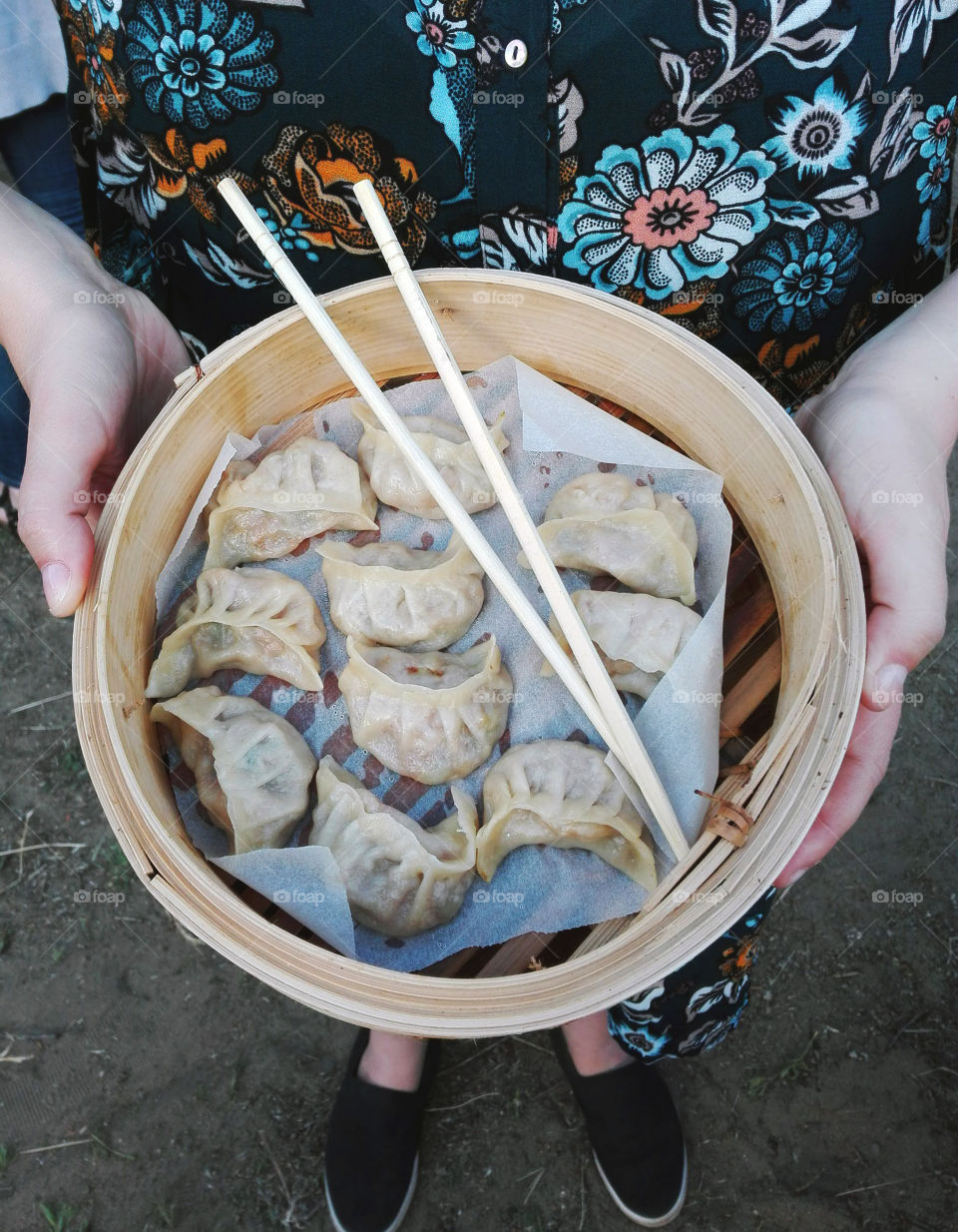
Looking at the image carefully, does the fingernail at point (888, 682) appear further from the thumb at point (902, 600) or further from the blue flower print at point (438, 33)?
the blue flower print at point (438, 33)

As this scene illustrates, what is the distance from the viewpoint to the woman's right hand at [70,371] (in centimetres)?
155

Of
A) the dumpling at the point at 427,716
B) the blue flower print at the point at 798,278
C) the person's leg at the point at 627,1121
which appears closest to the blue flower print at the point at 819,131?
the blue flower print at the point at 798,278

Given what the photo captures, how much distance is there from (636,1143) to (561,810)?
1336mm

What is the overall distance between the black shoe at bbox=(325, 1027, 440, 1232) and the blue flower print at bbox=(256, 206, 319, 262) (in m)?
2.12

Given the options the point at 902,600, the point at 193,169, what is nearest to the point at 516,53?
the point at 193,169

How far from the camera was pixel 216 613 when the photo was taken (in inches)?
74.7

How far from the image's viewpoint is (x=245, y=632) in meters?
1.90

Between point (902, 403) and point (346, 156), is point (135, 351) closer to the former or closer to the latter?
point (346, 156)

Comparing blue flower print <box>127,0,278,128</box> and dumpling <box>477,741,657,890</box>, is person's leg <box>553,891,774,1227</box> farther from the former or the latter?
blue flower print <box>127,0,278,128</box>

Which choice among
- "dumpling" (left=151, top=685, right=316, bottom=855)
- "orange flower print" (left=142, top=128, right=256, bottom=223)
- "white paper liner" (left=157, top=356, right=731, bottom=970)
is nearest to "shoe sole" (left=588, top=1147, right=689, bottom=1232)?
"white paper liner" (left=157, top=356, right=731, bottom=970)

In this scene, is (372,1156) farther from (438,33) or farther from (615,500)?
(438,33)

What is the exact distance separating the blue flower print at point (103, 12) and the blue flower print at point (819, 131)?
1.06 metres

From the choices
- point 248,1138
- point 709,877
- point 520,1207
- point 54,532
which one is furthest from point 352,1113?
point 54,532

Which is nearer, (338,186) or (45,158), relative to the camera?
(338,186)
